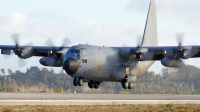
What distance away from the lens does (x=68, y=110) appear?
2175cm

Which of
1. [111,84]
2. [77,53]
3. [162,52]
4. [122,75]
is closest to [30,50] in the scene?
[77,53]

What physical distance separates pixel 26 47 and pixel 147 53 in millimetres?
11745

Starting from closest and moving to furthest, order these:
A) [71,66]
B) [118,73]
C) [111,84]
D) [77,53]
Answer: [71,66] < [77,53] < [118,73] < [111,84]

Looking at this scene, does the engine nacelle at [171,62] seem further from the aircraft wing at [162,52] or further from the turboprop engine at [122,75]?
the turboprop engine at [122,75]

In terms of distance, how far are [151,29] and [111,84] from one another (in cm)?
1288

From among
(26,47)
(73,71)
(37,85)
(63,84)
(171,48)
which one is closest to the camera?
(73,71)

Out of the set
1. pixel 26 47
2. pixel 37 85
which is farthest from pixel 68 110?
pixel 37 85

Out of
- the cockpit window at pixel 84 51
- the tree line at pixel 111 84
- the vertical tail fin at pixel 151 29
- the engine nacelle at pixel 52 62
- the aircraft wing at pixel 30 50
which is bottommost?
the tree line at pixel 111 84

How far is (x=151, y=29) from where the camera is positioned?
51.8 metres

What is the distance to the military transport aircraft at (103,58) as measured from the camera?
4038cm

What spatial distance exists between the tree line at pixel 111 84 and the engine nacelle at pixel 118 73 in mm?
10742

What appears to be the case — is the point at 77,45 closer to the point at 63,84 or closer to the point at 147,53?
the point at 147,53

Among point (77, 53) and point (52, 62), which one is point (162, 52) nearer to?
point (77, 53)

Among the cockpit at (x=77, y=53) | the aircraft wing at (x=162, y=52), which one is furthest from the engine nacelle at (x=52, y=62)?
the aircraft wing at (x=162, y=52)
